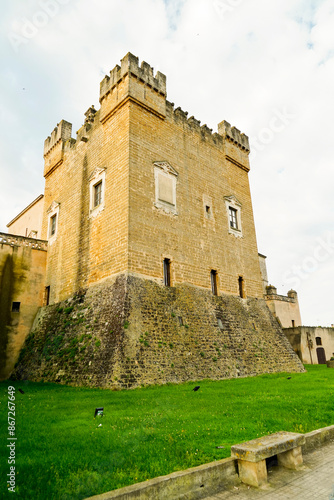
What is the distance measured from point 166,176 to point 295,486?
13.4 meters

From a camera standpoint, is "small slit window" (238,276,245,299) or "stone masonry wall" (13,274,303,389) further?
"small slit window" (238,276,245,299)

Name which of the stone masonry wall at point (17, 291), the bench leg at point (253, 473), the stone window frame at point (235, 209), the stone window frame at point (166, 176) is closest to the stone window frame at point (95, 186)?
the stone window frame at point (166, 176)

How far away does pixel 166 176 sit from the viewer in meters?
15.6

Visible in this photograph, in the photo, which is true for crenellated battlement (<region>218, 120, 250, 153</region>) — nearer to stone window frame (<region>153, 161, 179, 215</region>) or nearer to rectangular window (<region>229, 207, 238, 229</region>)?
rectangular window (<region>229, 207, 238, 229</region>)

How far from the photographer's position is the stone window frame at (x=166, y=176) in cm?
1477

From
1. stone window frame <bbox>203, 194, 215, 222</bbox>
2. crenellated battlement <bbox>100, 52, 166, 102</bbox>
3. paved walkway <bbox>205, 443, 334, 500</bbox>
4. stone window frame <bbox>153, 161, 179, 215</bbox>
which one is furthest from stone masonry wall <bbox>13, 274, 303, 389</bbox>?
crenellated battlement <bbox>100, 52, 166, 102</bbox>

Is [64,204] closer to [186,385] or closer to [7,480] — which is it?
[186,385]

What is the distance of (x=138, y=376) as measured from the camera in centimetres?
1045

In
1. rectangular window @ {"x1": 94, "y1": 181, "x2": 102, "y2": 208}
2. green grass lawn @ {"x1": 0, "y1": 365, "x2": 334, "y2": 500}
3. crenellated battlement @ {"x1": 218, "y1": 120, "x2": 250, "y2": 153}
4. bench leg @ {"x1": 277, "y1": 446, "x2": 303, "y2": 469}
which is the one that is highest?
crenellated battlement @ {"x1": 218, "y1": 120, "x2": 250, "y2": 153}

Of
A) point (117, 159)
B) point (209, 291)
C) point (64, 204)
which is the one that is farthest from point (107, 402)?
point (64, 204)

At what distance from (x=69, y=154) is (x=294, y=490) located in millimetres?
18356

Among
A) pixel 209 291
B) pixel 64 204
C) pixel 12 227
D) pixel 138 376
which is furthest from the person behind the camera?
pixel 12 227

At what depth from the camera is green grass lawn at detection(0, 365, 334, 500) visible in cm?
347

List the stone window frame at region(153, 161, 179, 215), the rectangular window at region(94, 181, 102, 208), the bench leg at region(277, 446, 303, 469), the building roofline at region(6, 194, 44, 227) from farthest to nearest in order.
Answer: the building roofline at region(6, 194, 44, 227)
the rectangular window at region(94, 181, 102, 208)
the stone window frame at region(153, 161, 179, 215)
the bench leg at region(277, 446, 303, 469)
